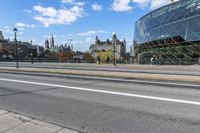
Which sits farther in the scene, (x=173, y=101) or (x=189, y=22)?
(x=189, y=22)

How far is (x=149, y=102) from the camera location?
944cm

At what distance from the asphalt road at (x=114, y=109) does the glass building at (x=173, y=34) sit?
35.9m

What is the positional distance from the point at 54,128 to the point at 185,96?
5.55 m

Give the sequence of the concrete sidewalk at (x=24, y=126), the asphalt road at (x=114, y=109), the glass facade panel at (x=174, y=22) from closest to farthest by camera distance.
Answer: the concrete sidewalk at (x=24, y=126) → the asphalt road at (x=114, y=109) → the glass facade panel at (x=174, y=22)

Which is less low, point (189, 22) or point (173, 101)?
point (189, 22)

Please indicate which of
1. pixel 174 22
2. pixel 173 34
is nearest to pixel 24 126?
pixel 173 34

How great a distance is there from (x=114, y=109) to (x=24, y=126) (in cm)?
270

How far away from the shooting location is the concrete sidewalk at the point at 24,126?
21.2ft

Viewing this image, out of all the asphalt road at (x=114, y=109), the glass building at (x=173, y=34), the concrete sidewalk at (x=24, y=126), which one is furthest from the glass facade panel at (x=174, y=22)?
the concrete sidewalk at (x=24, y=126)

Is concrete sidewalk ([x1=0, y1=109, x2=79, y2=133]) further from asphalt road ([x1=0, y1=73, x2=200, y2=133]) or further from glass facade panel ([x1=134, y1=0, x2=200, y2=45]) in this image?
glass facade panel ([x1=134, y1=0, x2=200, y2=45])

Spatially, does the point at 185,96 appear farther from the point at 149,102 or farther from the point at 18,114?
the point at 18,114

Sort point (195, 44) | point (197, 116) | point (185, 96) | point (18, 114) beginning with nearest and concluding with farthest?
point (197, 116) < point (18, 114) < point (185, 96) < point (195, 44)

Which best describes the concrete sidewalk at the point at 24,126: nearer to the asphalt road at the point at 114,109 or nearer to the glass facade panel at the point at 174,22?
the asphalt road at the point at 114,109

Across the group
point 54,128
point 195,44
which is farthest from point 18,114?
point 195,44
